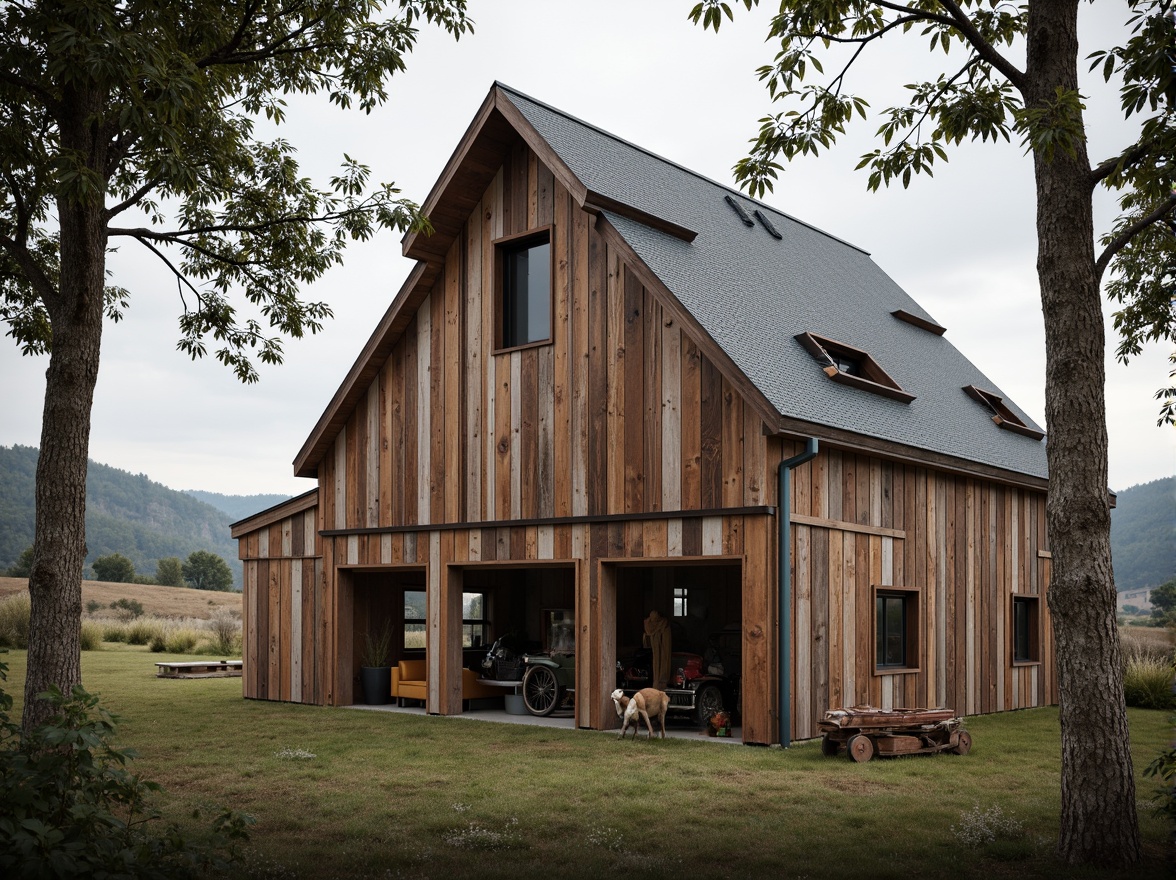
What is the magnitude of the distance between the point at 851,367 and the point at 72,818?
1348 centimetres

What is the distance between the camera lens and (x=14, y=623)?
28.1 m

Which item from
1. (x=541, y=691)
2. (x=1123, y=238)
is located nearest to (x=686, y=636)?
(x=541, y=691)

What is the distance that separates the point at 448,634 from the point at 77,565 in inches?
264

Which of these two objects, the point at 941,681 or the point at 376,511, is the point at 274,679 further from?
the point at 941,681

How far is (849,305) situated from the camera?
Answer: 19.4 meters

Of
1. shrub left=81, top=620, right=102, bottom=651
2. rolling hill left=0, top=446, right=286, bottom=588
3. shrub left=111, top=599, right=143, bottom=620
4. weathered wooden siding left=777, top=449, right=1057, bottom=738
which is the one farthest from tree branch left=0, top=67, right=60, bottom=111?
rolling hill left=0, top=446, right=286, bottom=588

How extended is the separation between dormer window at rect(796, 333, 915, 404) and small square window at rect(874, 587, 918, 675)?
9.55 ft

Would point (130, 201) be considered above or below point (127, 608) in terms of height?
above

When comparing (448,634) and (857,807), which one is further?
(448,634)

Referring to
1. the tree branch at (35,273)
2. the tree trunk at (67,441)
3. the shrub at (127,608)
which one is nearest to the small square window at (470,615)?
the tree trunk at (67,441)

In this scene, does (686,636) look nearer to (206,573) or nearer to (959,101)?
(959,101)

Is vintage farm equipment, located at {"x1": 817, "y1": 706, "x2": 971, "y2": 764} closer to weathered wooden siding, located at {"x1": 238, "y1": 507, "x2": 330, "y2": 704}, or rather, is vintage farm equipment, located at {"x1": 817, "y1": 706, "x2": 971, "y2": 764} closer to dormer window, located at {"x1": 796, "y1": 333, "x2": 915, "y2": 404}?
dormer window, located at {"x1": 796, "y1": 333, "x2": 915, "y2": 404}

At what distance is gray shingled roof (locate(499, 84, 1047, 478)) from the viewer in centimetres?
1373

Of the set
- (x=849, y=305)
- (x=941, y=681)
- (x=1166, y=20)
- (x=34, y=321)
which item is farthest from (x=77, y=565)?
(x=849, y=305)
